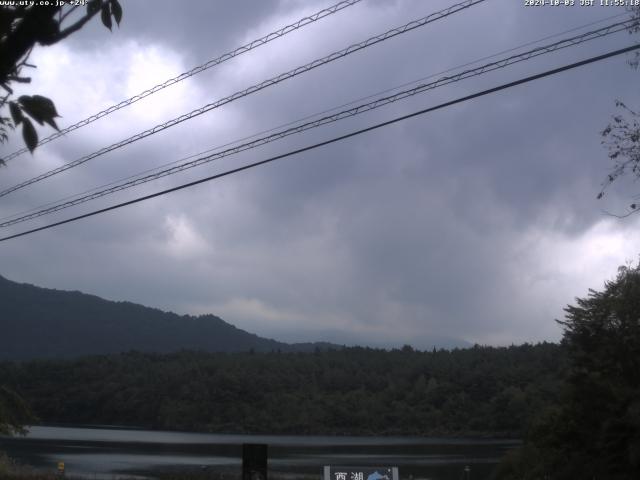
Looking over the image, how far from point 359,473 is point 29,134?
10.6 m

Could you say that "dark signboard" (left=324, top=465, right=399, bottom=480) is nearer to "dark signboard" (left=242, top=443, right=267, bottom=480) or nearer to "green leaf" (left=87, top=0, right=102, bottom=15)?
"dark signboard" (left=242, top=443, right=267, bottom=480)

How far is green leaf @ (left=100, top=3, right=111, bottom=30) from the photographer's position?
432 cm

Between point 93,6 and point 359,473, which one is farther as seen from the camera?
point 359,473

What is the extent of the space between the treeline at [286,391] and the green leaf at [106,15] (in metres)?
96.6

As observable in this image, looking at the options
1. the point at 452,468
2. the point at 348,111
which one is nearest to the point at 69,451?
the point at 452,468

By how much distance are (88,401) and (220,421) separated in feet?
66.2

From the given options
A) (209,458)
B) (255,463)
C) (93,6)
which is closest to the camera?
(93,6)

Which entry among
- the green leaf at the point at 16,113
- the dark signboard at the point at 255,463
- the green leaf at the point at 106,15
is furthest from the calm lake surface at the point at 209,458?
the green leaf at the point at 16,113

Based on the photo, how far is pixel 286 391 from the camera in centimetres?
12519

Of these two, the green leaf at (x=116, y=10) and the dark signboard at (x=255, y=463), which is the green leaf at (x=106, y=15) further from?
the dark signboard at (x=255, y=463)

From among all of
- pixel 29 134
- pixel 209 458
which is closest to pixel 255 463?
pixel 29 134

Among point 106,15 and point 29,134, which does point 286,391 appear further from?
point 29,134

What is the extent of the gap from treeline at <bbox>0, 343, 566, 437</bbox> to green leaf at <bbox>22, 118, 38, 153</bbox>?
318ft

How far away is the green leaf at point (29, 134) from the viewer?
12.7ft
